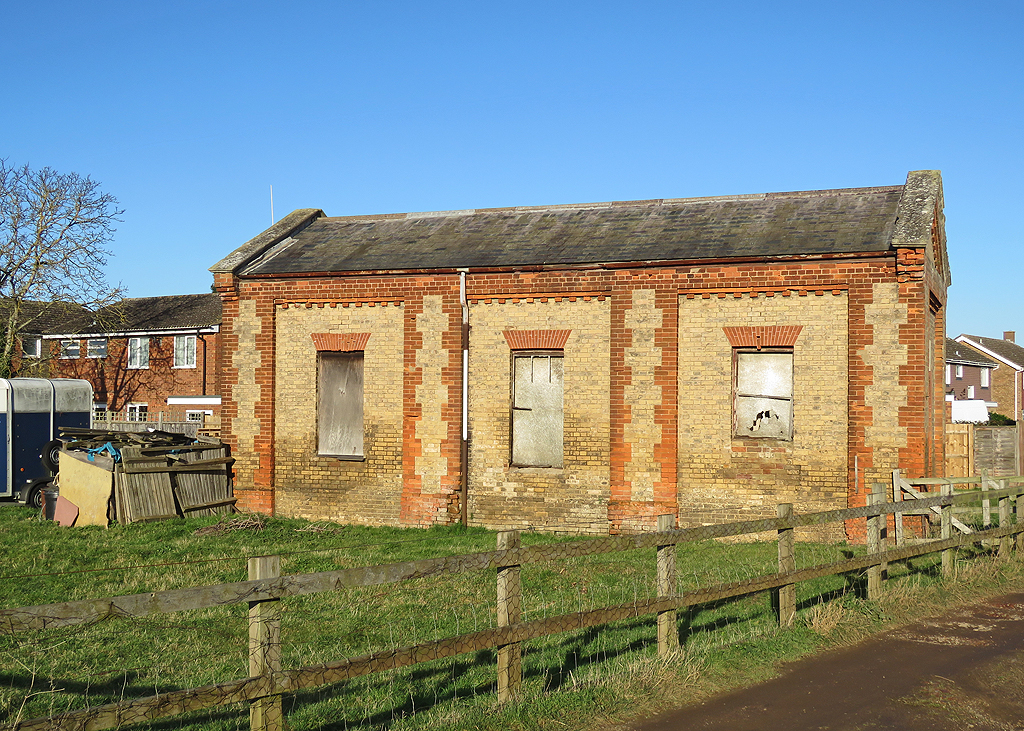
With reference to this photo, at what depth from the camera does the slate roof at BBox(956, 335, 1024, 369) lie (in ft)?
196

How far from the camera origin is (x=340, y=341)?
17.6 metres

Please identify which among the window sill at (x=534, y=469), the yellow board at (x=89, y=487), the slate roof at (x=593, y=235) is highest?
the slate roof at (x=593, y=235)

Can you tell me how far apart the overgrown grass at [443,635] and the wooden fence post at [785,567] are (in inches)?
6.4

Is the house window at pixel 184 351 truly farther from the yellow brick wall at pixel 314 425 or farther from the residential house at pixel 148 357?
the yellow brick wall at pixel 314 425

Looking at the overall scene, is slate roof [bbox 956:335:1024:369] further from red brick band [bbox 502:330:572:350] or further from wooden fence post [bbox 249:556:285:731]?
wooden fence post [bbox 249:556:285:731]

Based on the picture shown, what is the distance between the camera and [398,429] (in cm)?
1716

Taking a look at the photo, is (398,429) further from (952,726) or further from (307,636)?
(952,726)

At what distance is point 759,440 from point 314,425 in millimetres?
8518

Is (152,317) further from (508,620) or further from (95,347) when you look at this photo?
(508,620)

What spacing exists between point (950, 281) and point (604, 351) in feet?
32.6

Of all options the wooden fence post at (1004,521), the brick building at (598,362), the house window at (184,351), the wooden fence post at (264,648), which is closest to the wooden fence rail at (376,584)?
the wooden fence post at (264,648)

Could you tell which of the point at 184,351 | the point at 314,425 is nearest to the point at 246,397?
the point at 314,425

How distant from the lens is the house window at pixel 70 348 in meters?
43.1

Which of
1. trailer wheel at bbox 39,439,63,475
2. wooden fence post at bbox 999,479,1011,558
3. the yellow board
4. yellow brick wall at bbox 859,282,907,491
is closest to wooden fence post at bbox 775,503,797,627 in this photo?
wooden fence post at bbox 999,479,1011,558
